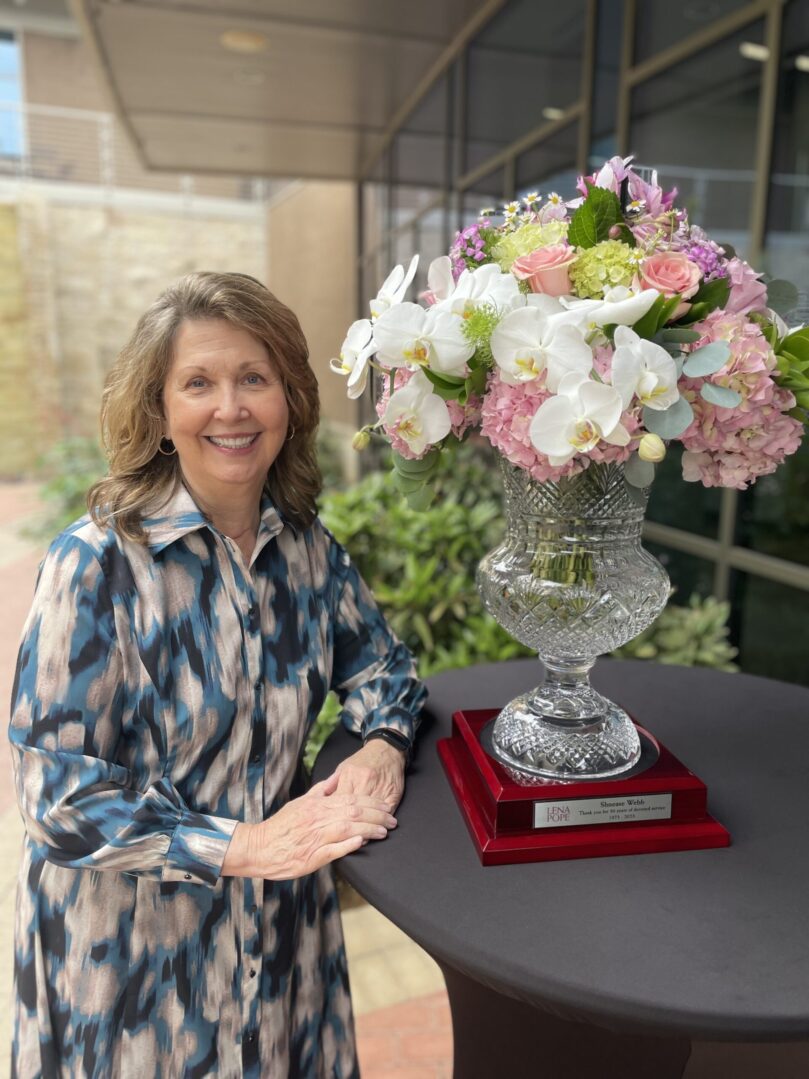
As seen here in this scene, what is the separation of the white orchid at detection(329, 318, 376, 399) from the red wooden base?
0.58 metres

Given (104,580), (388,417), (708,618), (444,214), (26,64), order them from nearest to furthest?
(388,417) → (104,580) → (708,618) → (444,214) → (26,64)

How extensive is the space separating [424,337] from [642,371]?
0.86 feet

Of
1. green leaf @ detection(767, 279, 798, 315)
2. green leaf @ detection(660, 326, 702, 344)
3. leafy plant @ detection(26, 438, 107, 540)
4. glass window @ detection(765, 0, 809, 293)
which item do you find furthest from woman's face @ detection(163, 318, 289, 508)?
leafy plant @ detection(26, 438, 107, 540)

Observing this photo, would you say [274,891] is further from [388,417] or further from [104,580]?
[388,417]

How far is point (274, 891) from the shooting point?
54.7 inches

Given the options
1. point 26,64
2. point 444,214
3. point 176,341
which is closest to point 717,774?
point 176,341

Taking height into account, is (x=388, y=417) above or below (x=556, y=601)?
above

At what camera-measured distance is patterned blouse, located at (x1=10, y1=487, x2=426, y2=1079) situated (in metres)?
1.16

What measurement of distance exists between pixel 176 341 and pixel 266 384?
0.15 m

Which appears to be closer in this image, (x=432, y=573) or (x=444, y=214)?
(x=432, y=573)

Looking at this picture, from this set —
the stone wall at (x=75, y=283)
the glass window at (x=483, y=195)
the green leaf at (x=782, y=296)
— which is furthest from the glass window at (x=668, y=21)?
the stone wall at (x=75, y=283)

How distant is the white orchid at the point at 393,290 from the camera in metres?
1.12

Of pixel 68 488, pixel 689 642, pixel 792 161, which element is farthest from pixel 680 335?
pixel 68 488

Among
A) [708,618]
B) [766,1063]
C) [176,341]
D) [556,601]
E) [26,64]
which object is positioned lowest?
[766,1063]
